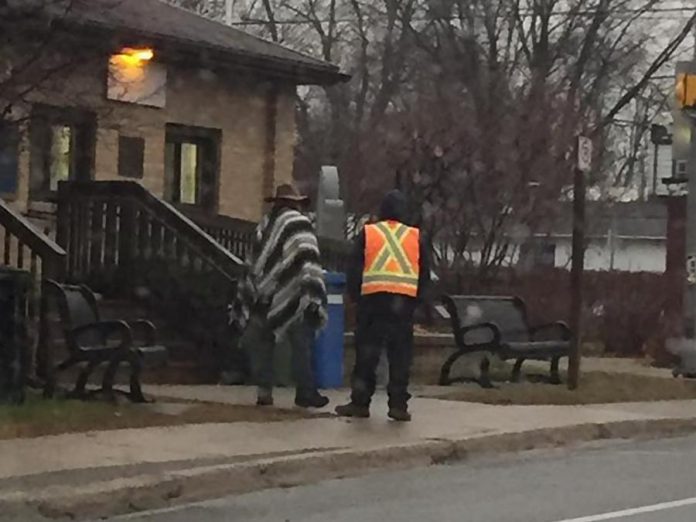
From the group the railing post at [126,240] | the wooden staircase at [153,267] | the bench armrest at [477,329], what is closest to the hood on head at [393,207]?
the wooden staircase at [153,267]

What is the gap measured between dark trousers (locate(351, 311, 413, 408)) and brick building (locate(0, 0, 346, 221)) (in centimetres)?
408

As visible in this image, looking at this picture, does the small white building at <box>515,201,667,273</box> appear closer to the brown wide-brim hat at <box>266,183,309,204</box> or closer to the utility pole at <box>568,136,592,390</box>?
the utility pole at <box>568,136,592,390</box>

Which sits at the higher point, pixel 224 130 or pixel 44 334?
pixel 224 130

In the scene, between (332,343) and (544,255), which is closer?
(332,343)

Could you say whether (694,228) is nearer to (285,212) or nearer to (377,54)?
(285,212)

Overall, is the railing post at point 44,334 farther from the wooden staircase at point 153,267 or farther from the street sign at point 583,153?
the street sign at point 583,153

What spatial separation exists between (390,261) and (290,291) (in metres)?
0.97

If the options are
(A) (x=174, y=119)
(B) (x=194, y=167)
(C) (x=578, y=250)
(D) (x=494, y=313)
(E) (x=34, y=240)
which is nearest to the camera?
(E) (x=34, y=240)

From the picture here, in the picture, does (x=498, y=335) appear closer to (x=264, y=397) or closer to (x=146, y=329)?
(x=264, y=397)

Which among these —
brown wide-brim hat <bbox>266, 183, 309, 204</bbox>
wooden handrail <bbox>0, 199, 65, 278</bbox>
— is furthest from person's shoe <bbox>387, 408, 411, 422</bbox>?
wooden handrail <bbox>0, 199, 65, 278</bbox>

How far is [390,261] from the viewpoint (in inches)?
560

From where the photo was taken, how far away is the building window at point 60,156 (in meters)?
20.6

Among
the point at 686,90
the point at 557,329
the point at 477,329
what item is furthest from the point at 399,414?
the point at 686,90

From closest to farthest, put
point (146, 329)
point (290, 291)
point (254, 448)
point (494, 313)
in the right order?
point (254, 448)
point (290, 291)
point (146, 329)
point (494, 313)
